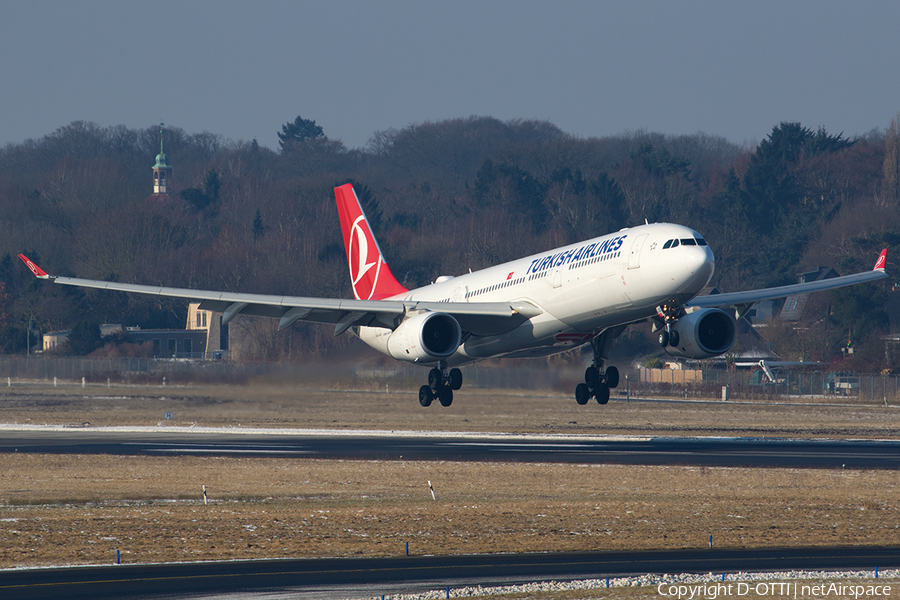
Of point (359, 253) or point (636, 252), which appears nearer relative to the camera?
point (636, 252)

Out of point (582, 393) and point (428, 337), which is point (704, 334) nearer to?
point (582, 393)

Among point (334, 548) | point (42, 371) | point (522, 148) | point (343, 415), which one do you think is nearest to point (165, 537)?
point (334, 548)

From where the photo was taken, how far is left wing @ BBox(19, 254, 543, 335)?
43.0 m

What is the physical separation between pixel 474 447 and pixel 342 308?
9.84 m

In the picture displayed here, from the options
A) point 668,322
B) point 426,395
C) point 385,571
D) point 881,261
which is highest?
point 881,261

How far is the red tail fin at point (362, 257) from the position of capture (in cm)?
5722

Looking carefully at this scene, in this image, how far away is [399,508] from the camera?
107 feet

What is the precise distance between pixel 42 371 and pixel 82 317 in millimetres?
28128

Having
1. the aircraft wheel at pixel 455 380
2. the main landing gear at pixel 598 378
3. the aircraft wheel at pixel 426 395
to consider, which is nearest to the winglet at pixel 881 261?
the main landing gear at pixel 598 378

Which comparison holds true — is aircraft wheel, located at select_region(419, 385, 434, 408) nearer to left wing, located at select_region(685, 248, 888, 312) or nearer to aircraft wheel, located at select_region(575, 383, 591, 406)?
aircraft wheel, located at select_region(575, 383, 591, 406)

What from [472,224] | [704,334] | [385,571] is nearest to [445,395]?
[704,334]

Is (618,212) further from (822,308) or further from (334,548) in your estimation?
(334,548)

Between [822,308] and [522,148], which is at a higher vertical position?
[522,148]

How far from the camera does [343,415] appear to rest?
2832 inches
